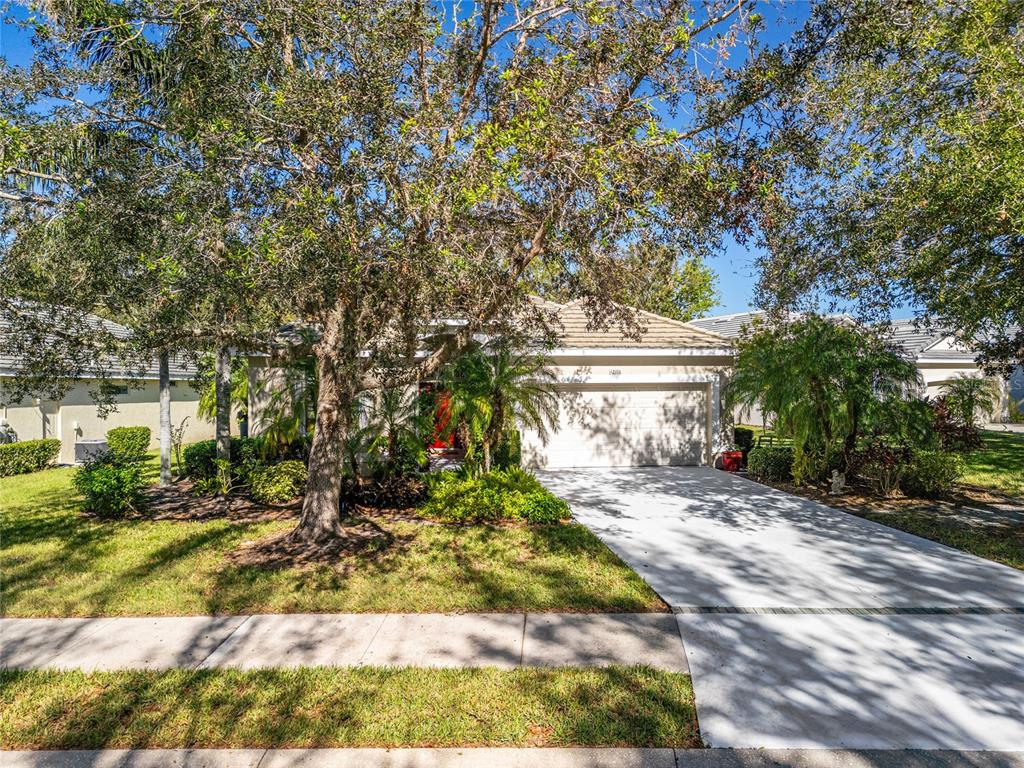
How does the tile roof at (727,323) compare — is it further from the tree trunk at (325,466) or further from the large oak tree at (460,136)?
the tree trunk at (325,466)

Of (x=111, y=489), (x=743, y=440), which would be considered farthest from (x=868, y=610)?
(x=111, y=489)

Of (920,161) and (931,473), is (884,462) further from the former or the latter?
(920,161)

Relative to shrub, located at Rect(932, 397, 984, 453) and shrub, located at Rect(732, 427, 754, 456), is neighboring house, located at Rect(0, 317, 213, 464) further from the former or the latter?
shrub, located at Rect(932, 397, 984, 453)

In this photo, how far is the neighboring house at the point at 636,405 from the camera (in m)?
14.9

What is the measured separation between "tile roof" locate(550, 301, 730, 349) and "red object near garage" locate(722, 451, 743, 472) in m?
2.70

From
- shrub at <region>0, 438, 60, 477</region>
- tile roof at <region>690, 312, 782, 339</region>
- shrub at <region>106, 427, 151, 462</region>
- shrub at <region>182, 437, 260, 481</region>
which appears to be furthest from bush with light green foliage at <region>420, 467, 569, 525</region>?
tile roof at <region>690, 312, 782, 339</region>

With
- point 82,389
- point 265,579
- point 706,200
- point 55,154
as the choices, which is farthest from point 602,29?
point 82,389

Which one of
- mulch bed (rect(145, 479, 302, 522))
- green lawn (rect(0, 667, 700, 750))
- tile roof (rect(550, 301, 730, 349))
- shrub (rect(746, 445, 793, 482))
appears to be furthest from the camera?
tile roof (rect(550, 301, 730, 349))

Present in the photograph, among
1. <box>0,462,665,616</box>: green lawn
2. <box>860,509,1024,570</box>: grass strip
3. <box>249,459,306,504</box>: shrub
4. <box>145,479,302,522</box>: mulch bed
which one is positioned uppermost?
<box>249,459,306,504</box>: shrub

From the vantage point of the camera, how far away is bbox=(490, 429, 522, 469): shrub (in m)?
12.2

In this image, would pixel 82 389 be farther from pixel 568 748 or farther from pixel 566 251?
pixel 568 748

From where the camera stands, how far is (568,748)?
374 centimetres

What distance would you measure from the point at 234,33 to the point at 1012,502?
46.3 feet

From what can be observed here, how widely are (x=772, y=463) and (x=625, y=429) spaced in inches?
139
